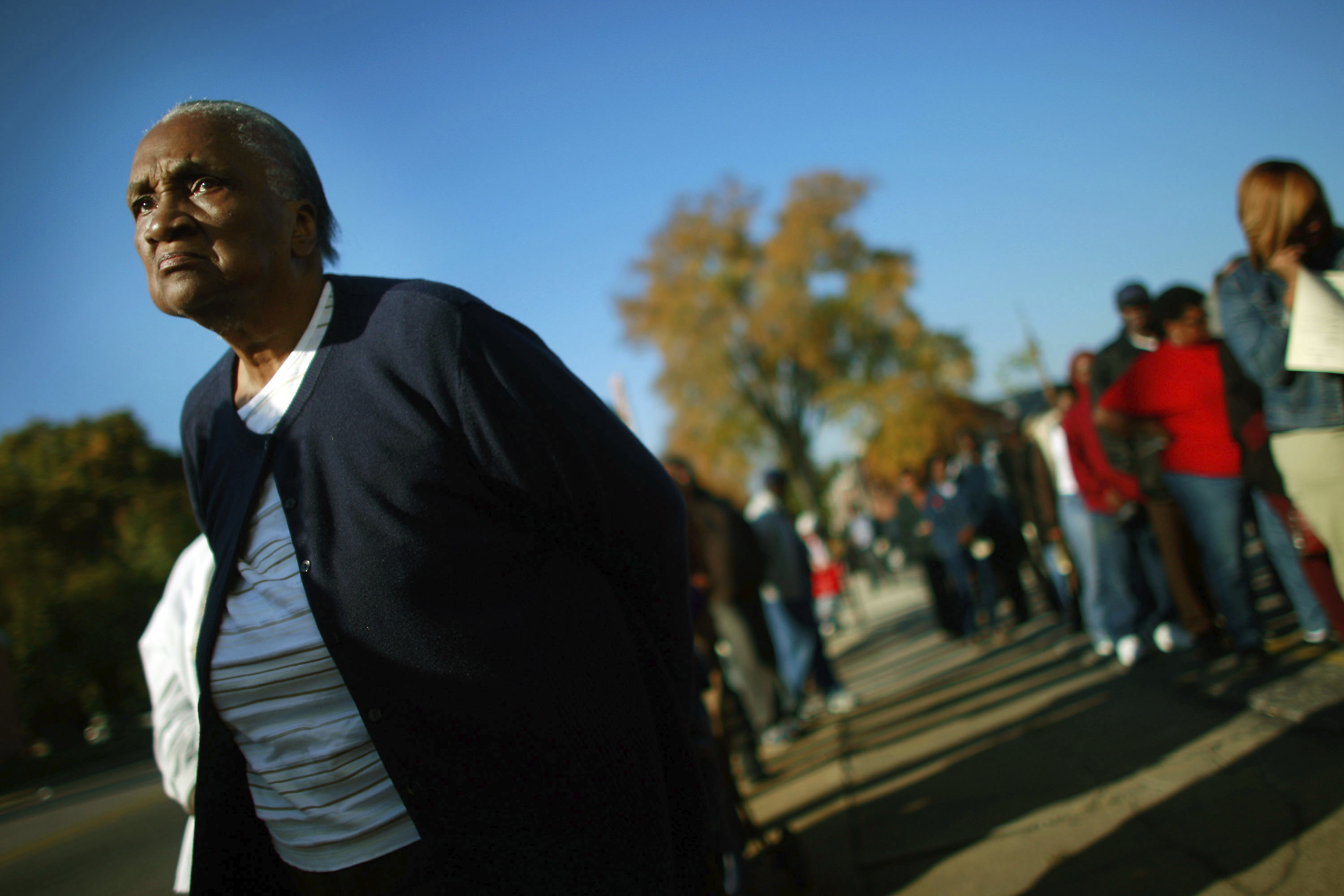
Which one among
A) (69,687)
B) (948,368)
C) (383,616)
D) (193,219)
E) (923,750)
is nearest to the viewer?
(383,616)

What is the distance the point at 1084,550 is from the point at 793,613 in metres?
2.05

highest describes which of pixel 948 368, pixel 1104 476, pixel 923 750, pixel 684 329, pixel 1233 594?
pixel 684 329

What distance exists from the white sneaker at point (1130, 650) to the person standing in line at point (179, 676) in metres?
5.21

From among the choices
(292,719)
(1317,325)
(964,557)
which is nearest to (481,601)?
(292,719)

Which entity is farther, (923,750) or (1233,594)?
(923,750)

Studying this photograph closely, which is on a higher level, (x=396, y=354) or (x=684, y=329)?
(x=684, y=329)

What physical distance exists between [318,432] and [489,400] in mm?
313

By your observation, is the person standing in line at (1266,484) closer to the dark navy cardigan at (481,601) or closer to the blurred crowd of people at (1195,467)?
the blurred crowd of people at (1195,467)

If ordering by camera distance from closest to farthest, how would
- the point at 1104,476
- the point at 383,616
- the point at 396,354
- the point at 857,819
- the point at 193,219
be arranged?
the point at 383,616
the point at 396,354
the point at 193,219
the point at 857,819
the point at 1104,476

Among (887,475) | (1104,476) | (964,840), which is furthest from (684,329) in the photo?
(964,840)

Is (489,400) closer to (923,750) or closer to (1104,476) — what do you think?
(923,750)

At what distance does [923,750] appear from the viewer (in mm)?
5059

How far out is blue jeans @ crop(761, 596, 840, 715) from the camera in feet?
22.9

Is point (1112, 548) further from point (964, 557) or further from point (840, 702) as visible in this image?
point (964, 557)
